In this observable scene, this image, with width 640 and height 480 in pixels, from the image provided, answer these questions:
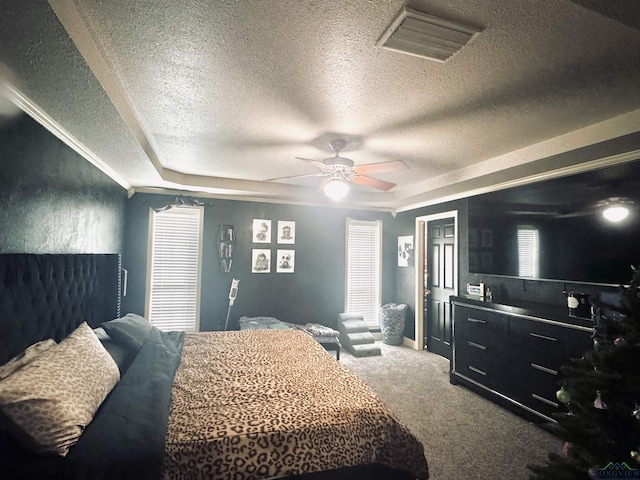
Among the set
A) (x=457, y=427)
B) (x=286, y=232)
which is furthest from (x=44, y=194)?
(x=457, y=427)

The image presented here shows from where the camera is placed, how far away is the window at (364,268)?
5.84 metres

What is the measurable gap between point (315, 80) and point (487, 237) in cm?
287

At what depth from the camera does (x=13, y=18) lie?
122 cm

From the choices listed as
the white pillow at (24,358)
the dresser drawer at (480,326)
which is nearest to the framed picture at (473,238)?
the dresser drawer at (480,326)

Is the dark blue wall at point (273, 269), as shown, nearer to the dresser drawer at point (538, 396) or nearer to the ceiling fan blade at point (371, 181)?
the ceiling fan blade at point (371, 181)

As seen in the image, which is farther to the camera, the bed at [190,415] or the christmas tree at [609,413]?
the bed at [190,415]

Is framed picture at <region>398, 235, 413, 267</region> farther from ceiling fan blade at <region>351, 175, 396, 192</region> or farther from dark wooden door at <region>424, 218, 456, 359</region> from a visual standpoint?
ceiling fan blade at <region>351, 175, 396, 192</region>

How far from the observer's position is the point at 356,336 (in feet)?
17.0

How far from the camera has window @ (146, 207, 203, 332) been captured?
4.71m

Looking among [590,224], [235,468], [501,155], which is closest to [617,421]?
[235,468]

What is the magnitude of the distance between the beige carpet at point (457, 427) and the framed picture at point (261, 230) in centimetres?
247

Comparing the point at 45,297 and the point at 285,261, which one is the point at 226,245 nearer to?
the point at 285,261

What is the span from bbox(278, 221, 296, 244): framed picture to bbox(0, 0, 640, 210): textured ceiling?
2054mm

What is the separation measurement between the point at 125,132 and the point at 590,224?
395 centimetres
